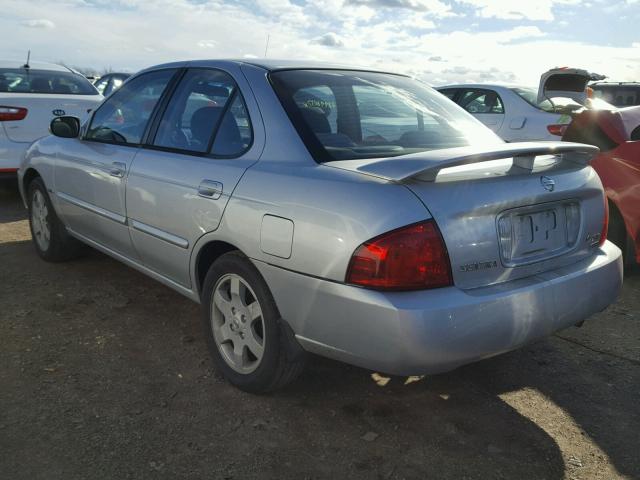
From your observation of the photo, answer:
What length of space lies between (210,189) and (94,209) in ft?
4.79

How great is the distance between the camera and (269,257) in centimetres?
260

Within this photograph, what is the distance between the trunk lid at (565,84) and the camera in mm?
5203

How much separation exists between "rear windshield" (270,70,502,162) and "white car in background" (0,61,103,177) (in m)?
5.20

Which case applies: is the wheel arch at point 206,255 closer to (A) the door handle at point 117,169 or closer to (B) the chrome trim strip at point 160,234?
(B) the chrome trim strip at point 160,234

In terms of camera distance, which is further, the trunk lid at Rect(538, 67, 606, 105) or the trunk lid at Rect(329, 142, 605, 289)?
the trunk lid at Rect(538, 67, 606, 105)

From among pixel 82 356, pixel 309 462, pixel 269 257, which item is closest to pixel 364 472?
pixel 309 462

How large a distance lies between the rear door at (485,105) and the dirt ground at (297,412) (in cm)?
527

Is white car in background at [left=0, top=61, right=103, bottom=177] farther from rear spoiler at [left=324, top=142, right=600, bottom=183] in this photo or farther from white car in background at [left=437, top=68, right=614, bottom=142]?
rear spoiler at [left=324, top=142, right=600, bottom=183]

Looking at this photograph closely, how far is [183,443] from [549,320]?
158cm

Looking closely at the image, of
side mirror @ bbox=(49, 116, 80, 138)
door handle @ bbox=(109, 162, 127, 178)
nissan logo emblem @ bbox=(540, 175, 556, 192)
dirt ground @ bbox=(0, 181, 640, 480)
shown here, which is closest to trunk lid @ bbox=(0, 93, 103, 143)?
side mirror @ bbox=(49, 116, 80, 138)

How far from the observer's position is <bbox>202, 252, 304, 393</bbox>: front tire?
8.86ft

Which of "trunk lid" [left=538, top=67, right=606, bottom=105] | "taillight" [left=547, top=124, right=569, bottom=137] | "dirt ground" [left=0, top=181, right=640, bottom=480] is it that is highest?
"trunk lid" [left=538, top=67, right=606, bottom=105]

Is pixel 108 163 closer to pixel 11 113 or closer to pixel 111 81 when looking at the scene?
pixel 11 113

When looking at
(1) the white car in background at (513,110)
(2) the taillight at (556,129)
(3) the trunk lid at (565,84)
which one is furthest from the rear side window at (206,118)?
(2) the taillight at (556,129)
